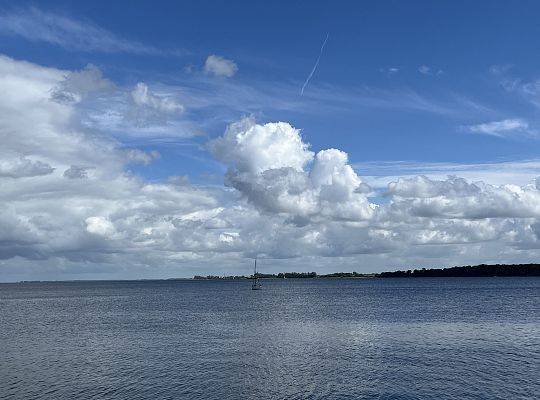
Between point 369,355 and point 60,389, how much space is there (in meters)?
40.4

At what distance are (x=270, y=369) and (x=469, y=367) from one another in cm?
2417

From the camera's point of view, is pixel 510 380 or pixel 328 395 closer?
pixel 328 395

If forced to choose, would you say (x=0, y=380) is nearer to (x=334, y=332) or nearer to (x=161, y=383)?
(x=161, y=383)

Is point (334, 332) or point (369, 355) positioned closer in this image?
point (369, 355)

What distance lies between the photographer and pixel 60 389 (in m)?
57.6

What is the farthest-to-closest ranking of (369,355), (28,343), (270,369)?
(28,343), (369,355), (270,369)

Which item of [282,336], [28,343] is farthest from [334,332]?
[28,343]

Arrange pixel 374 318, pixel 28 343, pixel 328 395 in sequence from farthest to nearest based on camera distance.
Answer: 1. pixel 374 318
2. pixel 28 343
3. pixel 328 395

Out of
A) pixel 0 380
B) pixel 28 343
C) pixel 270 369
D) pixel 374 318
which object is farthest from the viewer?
pixel 374 318

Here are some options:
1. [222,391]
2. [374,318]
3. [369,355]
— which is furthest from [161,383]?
[374,318]

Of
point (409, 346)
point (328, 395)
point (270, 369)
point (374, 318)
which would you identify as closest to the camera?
point (328, 395)

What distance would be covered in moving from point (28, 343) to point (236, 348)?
125ft

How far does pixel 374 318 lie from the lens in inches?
4929

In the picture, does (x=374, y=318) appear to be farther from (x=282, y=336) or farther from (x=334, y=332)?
(x=282, y=336)
